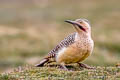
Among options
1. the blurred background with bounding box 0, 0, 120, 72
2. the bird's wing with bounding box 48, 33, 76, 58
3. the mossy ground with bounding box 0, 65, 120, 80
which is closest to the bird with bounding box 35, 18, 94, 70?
the bird's wing with bounding box 48, 33, 76, 58

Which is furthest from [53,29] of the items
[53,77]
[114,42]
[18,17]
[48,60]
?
[53,77]

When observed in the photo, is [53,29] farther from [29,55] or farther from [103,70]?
[103,70]

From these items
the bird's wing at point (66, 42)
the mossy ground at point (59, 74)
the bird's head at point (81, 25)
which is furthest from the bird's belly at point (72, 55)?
the bird's head at point (81, 25)

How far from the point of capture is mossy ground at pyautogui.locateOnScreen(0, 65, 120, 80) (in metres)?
12.5

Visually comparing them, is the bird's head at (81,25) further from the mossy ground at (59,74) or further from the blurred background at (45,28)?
the blurred background at (45,28)

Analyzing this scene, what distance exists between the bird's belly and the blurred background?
9023mm

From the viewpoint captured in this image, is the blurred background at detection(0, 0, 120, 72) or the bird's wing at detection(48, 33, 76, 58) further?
the blurred background at detection(0, 0, 120, 72)

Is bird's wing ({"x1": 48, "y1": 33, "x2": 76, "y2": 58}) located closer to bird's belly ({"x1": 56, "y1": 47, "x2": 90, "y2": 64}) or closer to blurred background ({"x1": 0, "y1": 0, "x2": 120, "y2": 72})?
bird's belly ({"x1": 56, "y1": 47, "x2": 90, "y2": 64})

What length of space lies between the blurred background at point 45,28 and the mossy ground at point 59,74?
31.2 feet

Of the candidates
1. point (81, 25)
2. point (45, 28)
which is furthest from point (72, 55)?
point (45, 28)

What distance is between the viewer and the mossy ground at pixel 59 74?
494 inches

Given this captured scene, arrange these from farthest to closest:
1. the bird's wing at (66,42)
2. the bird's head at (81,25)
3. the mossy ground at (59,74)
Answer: the bird's wing at (66,42)
the bird's head at (81,25)
the mossy ground at (59,74)

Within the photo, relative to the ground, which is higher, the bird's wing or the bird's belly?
the bird's wing

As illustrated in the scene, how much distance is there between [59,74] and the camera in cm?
1313
